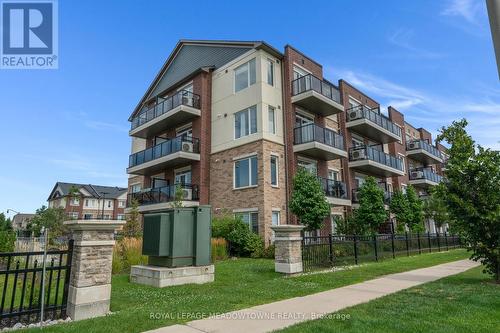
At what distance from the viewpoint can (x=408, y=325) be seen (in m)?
5.41

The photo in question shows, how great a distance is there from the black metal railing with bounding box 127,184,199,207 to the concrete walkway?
1384 cm

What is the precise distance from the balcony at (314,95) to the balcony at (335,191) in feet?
15.8

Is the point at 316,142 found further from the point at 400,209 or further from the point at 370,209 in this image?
the point at 400,209

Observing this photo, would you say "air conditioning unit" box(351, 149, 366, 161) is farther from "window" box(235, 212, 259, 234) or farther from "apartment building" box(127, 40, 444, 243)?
"window" box(235, 212, 259, 234)

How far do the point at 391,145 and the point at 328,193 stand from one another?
15.0 metres

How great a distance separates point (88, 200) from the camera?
69.2 m

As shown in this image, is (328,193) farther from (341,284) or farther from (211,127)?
(341,284)

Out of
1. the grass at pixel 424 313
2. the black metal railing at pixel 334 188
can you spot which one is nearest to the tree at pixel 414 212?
the black metal railing at pixel 334 188

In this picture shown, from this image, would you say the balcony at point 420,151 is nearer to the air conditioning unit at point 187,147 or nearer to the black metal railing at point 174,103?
the black metal railing at point 174,103

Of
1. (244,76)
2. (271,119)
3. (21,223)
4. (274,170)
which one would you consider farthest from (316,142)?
(21,223)

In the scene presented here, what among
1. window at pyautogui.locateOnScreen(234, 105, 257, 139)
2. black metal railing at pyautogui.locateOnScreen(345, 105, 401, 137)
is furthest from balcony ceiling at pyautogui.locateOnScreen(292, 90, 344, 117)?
black metal railing at pyautogui.locateOnScreen(345, 105, 401, 137)

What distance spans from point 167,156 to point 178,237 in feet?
45.3

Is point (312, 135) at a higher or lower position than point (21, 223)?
higher

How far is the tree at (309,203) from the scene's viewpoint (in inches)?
694
